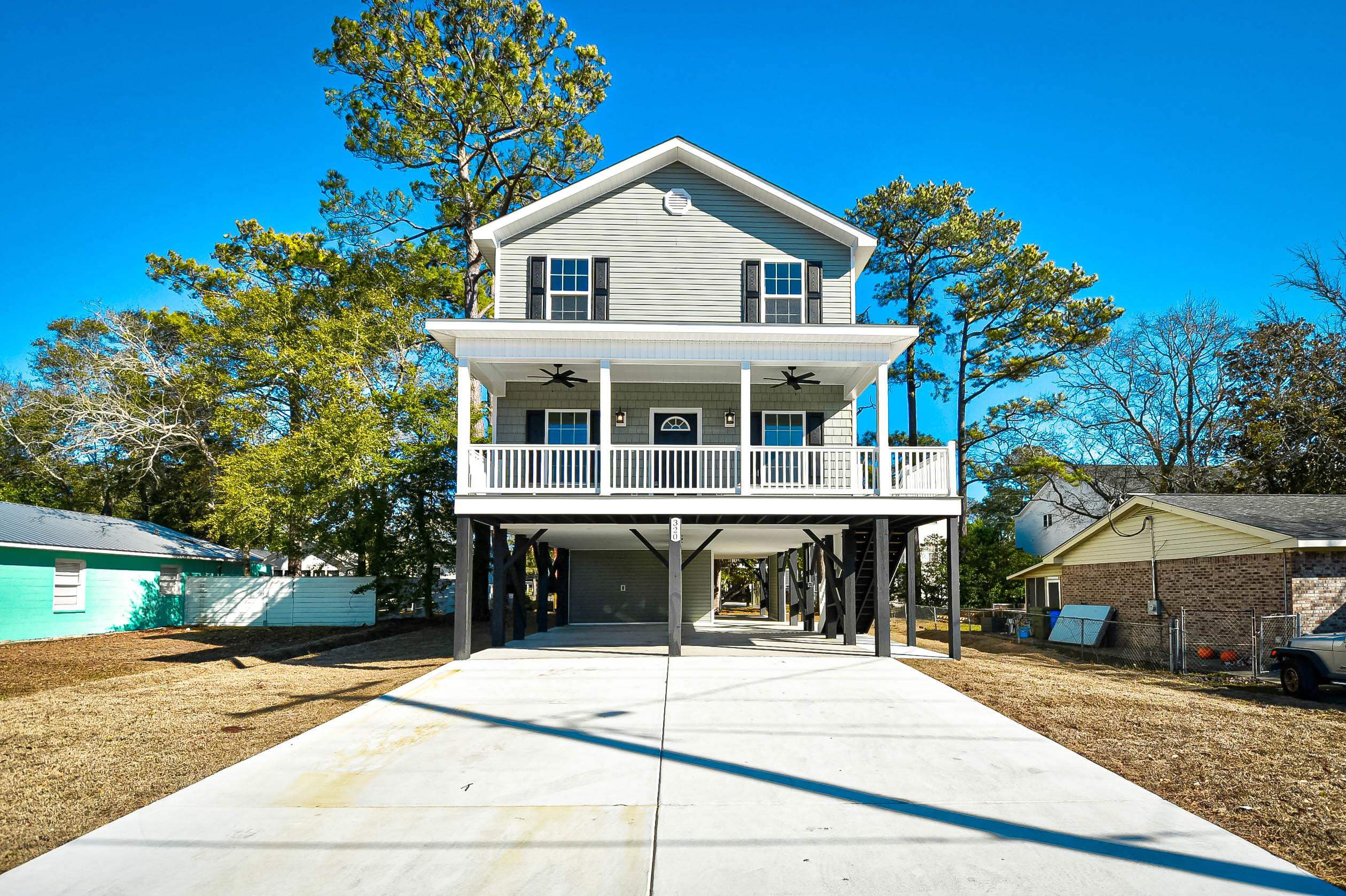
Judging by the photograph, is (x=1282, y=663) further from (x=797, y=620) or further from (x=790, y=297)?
(x=797, y=620)

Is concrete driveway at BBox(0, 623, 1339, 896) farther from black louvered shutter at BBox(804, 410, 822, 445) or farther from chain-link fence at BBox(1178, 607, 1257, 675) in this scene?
chain-link fence at BBox(1178, 607, 1257, 675)

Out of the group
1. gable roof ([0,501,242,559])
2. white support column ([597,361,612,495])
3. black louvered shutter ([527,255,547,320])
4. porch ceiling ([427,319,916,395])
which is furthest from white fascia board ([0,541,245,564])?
white support column ([597,361,612,495])

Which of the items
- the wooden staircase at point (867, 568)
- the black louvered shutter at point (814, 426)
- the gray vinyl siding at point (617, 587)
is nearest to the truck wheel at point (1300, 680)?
the wooden staircase at point (867, 568)

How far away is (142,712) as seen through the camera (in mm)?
11023

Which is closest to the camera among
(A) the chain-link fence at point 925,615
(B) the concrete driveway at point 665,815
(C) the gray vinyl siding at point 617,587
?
(B) the concrete driveway at point 665,815

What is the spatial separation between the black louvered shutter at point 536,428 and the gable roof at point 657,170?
3.41m

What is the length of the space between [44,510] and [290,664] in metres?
14.0

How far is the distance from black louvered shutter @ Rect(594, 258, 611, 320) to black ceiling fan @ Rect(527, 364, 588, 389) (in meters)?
1.35

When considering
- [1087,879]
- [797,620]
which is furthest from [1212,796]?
[797,620]

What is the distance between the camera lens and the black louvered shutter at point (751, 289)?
1811 cm

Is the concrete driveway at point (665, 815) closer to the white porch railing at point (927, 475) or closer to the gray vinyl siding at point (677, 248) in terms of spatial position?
the white porch railing at point (927, 475)

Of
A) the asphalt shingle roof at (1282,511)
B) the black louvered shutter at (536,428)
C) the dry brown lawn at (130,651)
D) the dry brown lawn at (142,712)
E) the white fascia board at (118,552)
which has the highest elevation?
the black louvered shutter at (536,428)

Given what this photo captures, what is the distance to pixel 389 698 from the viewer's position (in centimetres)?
1131

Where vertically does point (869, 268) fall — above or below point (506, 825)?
above
